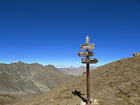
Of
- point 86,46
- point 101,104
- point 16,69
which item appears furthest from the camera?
point 16,69

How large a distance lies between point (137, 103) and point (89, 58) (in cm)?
408

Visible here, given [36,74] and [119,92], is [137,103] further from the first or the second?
[36,74]

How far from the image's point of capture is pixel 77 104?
9.50 metres

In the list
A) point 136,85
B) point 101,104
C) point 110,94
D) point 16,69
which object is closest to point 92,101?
point 101,104

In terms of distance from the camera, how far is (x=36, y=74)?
15450cm

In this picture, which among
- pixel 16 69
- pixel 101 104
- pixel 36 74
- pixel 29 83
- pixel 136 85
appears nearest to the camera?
pixel 101 104

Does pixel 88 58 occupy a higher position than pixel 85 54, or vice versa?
pixel 85 54

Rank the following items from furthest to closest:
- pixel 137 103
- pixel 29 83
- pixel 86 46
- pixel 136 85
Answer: pixel 29 83 < pixel 136 85 < pixel 86 46 < pixel 137 103

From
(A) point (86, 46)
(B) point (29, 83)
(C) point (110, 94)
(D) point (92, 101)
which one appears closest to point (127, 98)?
(C) point (110, 94)

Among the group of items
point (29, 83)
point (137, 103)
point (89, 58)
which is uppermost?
point (89, 58)

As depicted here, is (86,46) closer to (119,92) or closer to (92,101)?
(92,101)

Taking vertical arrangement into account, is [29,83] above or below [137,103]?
below

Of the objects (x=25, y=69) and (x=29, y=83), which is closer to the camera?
(x=29, y=83)

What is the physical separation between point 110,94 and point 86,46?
4.67 meters
